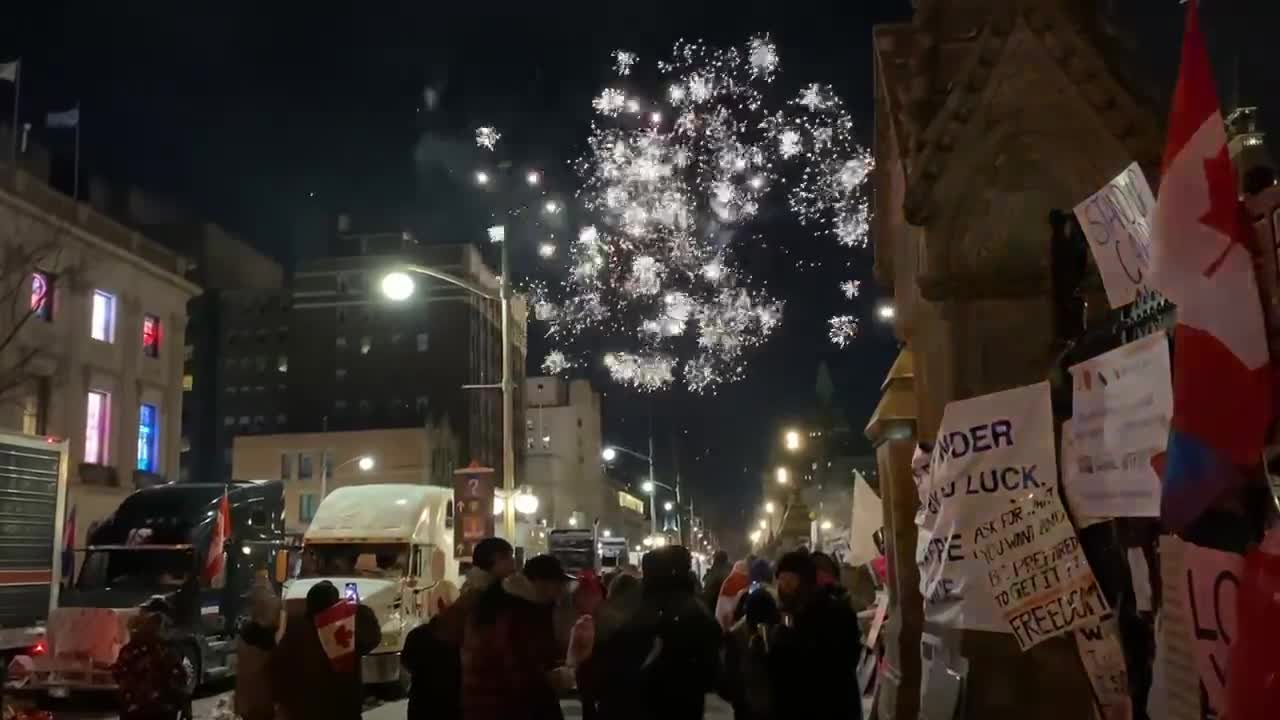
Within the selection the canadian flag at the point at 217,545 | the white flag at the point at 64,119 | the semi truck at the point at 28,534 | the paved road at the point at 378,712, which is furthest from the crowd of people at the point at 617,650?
the white flag at the point at 64,119

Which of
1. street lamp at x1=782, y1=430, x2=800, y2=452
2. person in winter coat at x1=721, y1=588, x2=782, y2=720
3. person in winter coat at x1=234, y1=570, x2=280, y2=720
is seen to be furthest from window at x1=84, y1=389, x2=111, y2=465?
person in winter coat at x1=721, y1=588, x2=782, y2=720

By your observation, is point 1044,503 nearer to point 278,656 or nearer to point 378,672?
point 278,656

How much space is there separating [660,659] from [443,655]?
1.25 m

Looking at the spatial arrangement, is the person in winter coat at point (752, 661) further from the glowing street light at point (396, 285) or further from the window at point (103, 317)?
the window at point (103, 317)

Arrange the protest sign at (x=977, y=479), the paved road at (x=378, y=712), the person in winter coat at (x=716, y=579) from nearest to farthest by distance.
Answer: the protest sign at (x=977, y=479) < the person in winter coat at (x=716, y=579) < the paved road at (x=378, y=712)

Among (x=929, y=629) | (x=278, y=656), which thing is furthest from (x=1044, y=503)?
(x=278, y=656)

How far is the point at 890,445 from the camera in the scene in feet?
31.0

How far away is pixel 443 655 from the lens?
6496 mm

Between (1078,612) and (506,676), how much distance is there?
243cm

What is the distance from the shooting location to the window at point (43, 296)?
36.3m

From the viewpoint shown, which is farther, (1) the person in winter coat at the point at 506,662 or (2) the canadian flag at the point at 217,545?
(2) the canadian flag at the point at 217,545

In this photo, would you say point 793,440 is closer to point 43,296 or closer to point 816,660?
point 43,296

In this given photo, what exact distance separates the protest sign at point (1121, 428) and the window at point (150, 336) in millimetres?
43174

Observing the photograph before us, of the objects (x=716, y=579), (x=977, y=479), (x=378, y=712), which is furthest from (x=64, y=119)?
(x=977, y=479)
